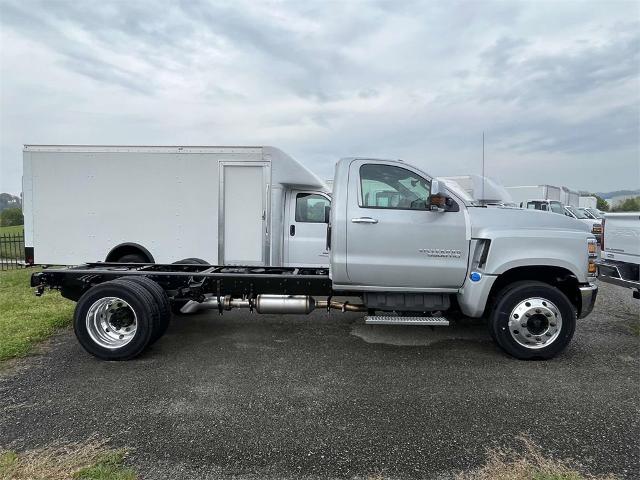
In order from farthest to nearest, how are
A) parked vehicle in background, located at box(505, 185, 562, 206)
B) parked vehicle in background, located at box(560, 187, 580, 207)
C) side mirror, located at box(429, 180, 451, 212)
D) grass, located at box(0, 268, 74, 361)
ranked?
1. parked vehicle in background, located at box(560, 187, 580, 207)
2. parked vehicle in background, located at box(505, 185, 562, 206)
3. grass, located at box(0, 268, 74, 361)
4. side mirror, located at box(429, 180, 451, 212)

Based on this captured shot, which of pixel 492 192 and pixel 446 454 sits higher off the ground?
pixel 492 192

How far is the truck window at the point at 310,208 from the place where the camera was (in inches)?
297

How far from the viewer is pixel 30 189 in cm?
734

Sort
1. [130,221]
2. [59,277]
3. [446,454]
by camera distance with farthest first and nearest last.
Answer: [130,221]
[59,277]
[446,454]

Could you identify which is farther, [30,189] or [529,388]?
[30,189]

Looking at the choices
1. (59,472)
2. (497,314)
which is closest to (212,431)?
(59,472)

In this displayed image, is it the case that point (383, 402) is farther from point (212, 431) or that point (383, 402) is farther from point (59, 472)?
point (59, 472)

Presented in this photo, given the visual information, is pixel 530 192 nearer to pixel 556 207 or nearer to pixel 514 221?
pixel 556 207

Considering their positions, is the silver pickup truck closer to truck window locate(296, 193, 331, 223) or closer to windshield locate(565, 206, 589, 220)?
truck window locate(296, 193, 331, 223)

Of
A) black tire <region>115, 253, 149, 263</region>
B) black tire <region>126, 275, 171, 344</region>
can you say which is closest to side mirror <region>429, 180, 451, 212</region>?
black tire <region>126, 275, 171, 344</region>

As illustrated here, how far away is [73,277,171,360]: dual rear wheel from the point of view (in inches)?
181

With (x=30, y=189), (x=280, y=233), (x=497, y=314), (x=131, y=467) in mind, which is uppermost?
A: (x=30, y=189)

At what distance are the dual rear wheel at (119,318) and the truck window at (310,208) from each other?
332cm

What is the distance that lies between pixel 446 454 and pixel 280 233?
5.08 meters
